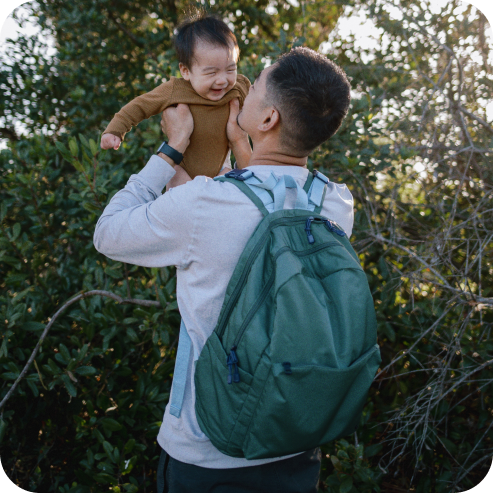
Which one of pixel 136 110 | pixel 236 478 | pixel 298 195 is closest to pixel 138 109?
pixel 136 110

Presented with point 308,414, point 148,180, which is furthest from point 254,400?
point 148,180

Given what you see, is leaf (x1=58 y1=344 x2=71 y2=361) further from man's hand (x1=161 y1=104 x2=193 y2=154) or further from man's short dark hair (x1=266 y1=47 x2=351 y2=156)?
man's short dark hair (x1=266 y1=47 x2=351 y2=156)

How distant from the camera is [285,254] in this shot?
1.08m

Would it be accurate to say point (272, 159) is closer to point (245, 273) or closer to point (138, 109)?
point (245, 273)

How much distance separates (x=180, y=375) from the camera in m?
1.23

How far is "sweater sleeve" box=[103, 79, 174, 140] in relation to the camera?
166 centimetres

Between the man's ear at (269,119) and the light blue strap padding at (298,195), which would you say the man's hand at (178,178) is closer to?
the man's ear at (269,119)

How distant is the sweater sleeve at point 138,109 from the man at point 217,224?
1.04ft

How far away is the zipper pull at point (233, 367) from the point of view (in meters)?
1.07

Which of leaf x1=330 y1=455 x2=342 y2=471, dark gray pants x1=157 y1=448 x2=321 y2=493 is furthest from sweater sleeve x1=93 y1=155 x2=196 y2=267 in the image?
leaf x1=330 y1=455 x2=342 y2=471

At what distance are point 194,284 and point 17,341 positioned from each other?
1.49m

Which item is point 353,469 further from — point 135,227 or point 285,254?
Answer: point 135,227

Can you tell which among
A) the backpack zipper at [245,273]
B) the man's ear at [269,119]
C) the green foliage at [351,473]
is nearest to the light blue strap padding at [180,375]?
the backpack zipper at [245,273]

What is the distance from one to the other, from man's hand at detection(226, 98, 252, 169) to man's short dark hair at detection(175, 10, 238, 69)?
0.78 ft
